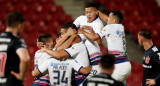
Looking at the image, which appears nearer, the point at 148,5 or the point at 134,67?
the point at 134,67

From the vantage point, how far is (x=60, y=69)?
4.54 metres

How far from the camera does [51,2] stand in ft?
41.8

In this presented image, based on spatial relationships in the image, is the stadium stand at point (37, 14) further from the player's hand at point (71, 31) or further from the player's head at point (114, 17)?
the player's hand at point (71, 31)

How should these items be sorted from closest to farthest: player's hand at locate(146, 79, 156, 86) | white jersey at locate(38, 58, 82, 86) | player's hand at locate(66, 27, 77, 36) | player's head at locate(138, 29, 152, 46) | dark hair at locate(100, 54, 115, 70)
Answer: dark hair at locate(100, 54, 115, 70)
white jersey at locate(38, 58, 82, 86)
player's hand at locate(66, 27, 77, 36)
player's hand at locate(146, 79, 156, 86)
player's head at locate(138, 29, 152, 46)

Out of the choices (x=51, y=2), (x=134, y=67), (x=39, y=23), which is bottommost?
(x=134, y=67)

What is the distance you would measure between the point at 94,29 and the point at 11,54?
2043 mm

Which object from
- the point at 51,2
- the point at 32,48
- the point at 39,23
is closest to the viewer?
the point at 32,48

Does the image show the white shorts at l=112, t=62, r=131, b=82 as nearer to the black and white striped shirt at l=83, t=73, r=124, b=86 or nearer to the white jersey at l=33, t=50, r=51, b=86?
the white jersey at l=33, t=50, r=51, b=86

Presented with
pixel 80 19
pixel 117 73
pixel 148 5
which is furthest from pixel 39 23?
pixel 117 73

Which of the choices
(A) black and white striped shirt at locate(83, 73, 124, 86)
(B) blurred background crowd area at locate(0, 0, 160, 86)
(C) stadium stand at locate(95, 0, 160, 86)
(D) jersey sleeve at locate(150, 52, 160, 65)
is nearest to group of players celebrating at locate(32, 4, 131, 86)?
(D) jersey sleeve at locate(150, 52, 160, 65)

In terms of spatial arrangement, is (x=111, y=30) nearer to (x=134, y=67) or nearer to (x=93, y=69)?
(x=93, y=69)

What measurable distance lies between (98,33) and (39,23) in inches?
258

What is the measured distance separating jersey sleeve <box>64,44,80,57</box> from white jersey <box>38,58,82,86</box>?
12 cm

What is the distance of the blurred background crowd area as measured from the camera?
10918mm
